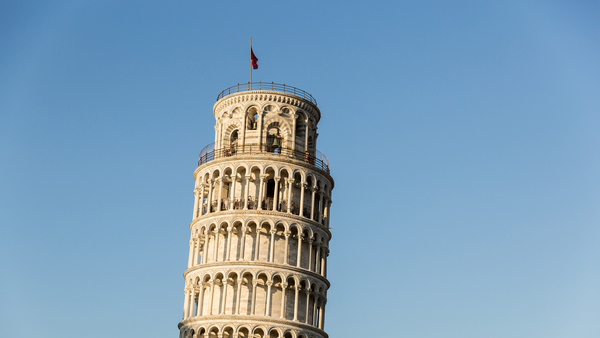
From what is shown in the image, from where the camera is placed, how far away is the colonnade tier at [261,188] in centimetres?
8894

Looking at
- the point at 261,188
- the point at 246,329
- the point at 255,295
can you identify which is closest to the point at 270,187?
the point at 261,188

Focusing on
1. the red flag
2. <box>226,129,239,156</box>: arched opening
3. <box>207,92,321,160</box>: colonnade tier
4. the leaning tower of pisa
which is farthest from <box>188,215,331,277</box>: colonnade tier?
the red flag

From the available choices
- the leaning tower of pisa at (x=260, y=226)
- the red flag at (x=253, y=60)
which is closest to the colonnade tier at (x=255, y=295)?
the leaning tower of pisa at (x=260, y=226)

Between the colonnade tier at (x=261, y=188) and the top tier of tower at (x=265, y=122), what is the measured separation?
8.67 ft

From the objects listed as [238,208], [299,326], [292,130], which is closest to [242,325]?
[299,326]

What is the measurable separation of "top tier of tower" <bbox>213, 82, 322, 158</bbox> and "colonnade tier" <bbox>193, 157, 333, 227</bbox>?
264cm

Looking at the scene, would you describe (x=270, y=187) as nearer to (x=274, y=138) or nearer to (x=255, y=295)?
(x=274, y=138)

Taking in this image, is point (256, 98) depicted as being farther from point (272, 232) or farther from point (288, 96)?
point (272, 232)

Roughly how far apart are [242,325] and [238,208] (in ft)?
37.9

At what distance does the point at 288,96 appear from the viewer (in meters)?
93.7

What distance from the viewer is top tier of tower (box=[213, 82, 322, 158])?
92375mm

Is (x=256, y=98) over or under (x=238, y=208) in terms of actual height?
over

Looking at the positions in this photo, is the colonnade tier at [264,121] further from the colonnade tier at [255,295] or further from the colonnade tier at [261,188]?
the colonnade tier at [255,295]

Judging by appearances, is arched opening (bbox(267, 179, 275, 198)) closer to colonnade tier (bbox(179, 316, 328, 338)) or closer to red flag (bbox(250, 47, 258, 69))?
colonnade tier (bbox(179, 316, 328, 338))
